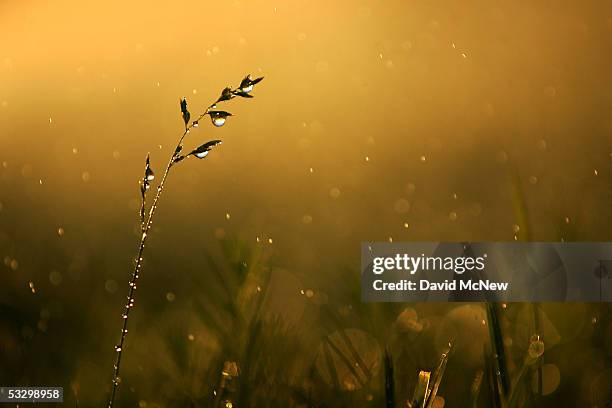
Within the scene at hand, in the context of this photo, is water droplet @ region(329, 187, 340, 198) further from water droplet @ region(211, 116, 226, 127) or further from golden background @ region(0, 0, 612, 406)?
water droplet @ region(211, 116, 226, 127)

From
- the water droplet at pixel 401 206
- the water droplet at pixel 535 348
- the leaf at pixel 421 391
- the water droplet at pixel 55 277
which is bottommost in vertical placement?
the leaf at pixel 421 391

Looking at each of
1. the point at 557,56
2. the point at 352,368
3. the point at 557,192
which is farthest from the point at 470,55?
the point at 352,368

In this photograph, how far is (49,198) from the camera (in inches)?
41.5

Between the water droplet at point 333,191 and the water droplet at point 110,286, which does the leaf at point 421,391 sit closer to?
the water droplet at point 333,191

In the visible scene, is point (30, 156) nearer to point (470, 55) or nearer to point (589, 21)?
point (470, 55)

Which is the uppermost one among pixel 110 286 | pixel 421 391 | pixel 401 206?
pixel 401 206

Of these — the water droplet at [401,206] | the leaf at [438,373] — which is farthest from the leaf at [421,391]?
the water droplet at [401,206]

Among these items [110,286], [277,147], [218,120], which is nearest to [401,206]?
[277,147]

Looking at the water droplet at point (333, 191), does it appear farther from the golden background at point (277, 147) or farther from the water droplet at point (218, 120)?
the water droplet at point (218, 120)

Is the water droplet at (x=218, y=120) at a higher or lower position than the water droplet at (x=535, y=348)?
higher

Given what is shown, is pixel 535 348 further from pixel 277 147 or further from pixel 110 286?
pixel 110 286

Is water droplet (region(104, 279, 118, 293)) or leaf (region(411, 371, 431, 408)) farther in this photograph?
water droplet (region(104, 279, 118, 293))

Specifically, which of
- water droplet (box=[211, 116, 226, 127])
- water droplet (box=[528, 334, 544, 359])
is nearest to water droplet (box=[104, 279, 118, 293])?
water droplet (box=[211, 116, 226, 127])

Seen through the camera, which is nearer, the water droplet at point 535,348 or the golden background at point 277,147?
the water droplet at point 535,348
